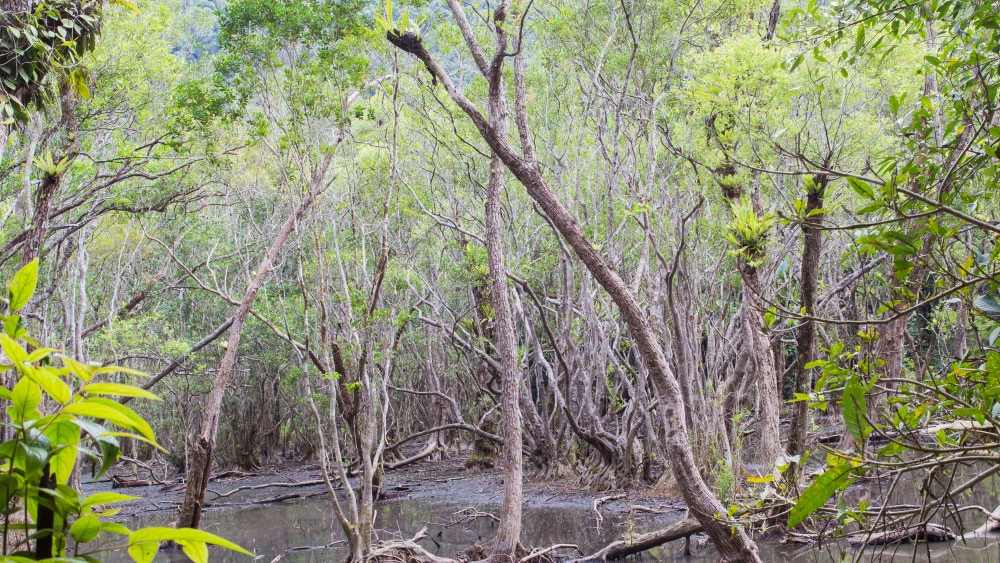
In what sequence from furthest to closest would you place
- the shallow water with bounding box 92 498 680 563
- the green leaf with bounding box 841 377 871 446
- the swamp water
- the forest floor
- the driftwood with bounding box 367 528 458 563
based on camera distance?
the forest floor < the shallow water with bounding box 92 498 680 563 < the driftwood with bounding box 367 528 458 563 < the swamp water < the green leaf with bounding box 841 377 871 446

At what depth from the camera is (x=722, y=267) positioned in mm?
14453

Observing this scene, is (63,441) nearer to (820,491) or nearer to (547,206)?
(820,491)

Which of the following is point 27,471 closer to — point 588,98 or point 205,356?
point 588,98

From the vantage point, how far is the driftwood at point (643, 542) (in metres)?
7.26

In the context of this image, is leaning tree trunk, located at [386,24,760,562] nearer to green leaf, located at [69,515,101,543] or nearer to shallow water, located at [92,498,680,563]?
shallow water, located at [92,498,680,563]

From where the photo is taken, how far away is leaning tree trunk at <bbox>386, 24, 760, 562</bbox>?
4.95 metres

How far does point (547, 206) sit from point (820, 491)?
4.15 metres

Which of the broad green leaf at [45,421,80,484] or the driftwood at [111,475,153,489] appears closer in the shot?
the broad green leaf at [45,421,80,484]

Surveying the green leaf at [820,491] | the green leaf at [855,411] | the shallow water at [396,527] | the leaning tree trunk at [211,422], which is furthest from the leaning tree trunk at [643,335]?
the green leaf at [855,411]

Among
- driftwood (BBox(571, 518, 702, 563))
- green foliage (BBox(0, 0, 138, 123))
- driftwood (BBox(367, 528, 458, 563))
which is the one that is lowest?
driftwood (BBox(571, 518, 702, 563))

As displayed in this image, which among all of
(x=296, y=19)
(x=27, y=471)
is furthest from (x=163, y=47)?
(x=27, y=471)

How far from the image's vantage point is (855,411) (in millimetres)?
1352

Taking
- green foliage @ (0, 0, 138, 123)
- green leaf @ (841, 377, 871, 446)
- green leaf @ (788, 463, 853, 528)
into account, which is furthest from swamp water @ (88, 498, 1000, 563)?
green leaf @ (841, 377, 871, 446)

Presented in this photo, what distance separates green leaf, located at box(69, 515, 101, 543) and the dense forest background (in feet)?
4.12
